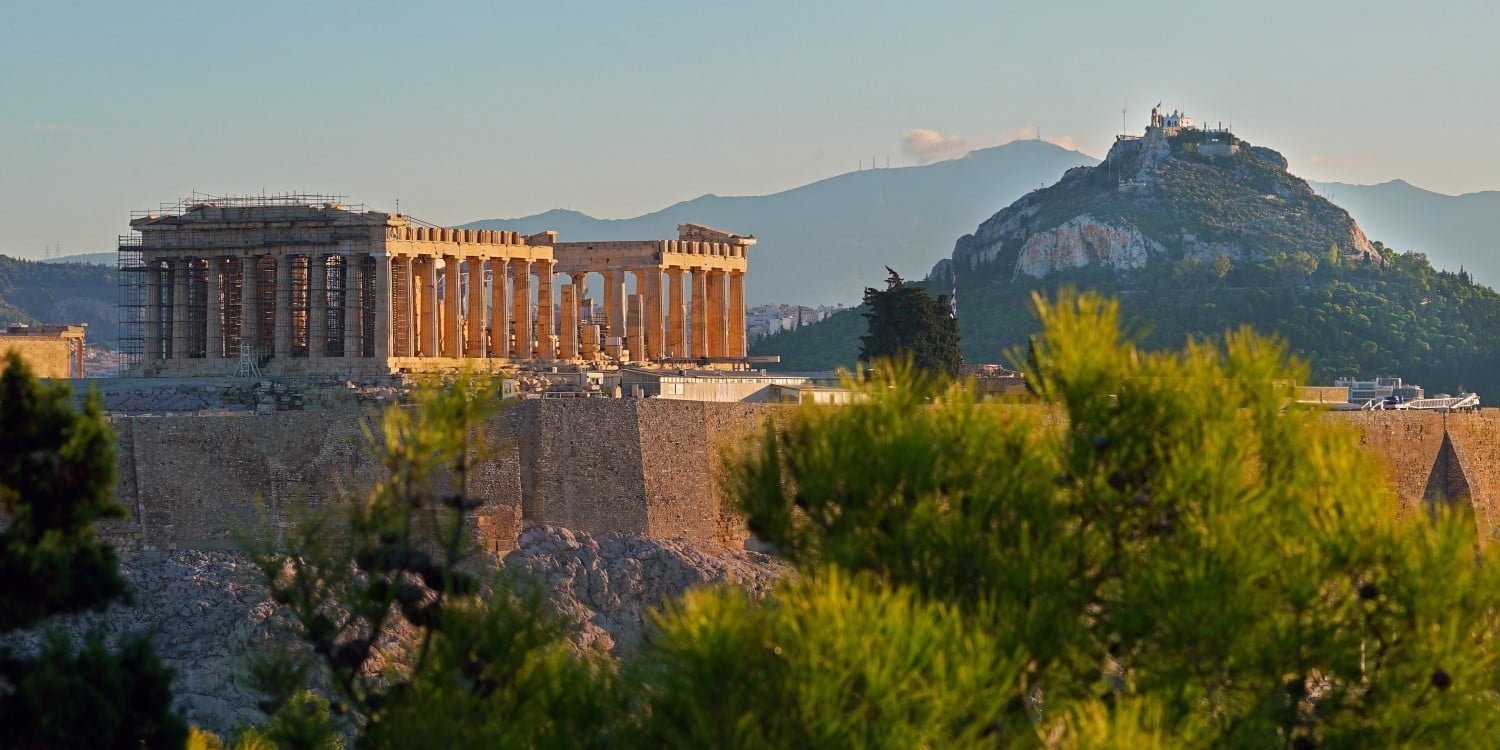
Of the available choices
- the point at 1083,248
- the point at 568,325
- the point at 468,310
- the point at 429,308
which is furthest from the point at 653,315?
the point at 1083,248

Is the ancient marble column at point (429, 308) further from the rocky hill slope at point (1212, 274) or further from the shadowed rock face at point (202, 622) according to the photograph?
the rocky hill slope at point (1212, 274)

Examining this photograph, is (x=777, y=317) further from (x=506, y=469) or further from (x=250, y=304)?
(x=506, y=469)

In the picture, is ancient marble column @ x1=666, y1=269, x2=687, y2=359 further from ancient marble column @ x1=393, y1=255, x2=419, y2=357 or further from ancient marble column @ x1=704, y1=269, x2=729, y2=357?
ancient marble column @ x1=393, y1=255, x2=419, y2=357

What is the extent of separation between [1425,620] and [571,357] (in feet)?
140

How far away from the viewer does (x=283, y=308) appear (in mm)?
52906

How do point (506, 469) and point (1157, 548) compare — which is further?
point (506, 469)

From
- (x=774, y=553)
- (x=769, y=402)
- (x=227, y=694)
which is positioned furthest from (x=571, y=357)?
(x=774, y=553)

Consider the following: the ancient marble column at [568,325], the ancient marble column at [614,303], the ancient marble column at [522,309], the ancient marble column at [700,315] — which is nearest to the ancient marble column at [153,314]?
the ancient marble column at [522,309]

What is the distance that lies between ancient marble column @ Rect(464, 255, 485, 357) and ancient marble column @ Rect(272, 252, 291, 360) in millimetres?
4905

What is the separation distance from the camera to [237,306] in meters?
55.4

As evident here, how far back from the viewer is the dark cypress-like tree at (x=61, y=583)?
19.3m

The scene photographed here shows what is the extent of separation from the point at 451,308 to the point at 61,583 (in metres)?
36.9

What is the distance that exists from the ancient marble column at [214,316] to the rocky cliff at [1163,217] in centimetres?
7709

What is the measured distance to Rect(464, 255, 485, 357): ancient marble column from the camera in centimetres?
5703
